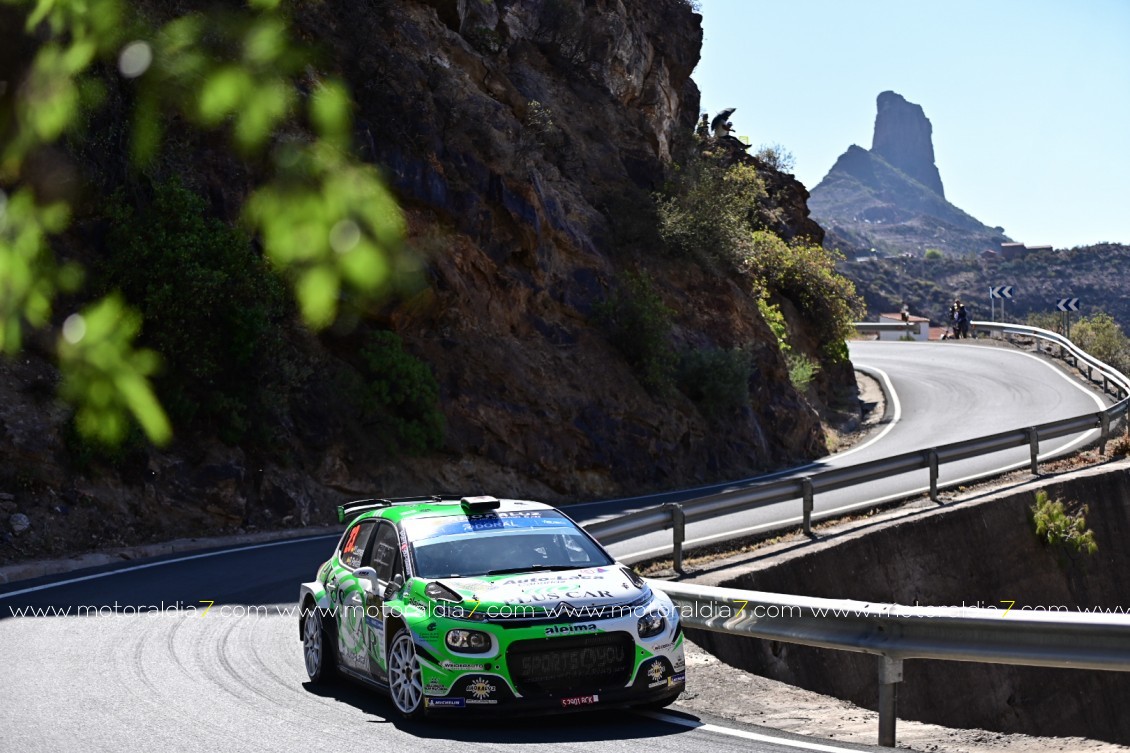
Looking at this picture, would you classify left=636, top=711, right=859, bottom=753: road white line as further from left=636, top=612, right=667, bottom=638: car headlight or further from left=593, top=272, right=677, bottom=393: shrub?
left=593, top=272, right=677, bottom=393: shrub

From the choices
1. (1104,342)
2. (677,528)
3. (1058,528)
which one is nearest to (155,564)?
(677,528)

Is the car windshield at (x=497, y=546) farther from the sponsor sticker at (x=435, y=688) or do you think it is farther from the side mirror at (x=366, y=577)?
the sponsor sticker at (x=435, y=688)

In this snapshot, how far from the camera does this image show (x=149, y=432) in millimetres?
19312

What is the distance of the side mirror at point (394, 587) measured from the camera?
8.07 metres

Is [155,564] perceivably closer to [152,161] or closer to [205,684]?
[205,684]

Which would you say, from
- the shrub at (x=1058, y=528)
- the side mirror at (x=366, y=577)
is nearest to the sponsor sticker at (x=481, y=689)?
the side mirror at (x=366, y=577)

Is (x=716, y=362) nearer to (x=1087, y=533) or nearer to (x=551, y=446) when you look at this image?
(x=551, y=446)

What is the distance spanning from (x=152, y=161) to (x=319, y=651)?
14.9 m

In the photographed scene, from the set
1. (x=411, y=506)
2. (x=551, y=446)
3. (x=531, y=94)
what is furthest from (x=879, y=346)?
(x=411, y=506)

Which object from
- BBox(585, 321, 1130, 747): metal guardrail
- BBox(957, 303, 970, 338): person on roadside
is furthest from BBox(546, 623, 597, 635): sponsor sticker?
BBox(957, 303, 970, 338): person on roadside

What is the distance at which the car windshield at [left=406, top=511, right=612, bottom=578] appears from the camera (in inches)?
323

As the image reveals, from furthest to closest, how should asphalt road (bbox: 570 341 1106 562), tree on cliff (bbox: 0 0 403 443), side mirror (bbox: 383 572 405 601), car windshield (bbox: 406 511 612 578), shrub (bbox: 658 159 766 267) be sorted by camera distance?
1. shrub (bbox: 658 159 766 267)
2. tree on cliff (bbox: 0 0 403 443)
3. asphalt road (bbox: 570 341 1106 562)
4. car windshield (bbox: 406 511 612 578)
5. side mirror (bbox: 383 572 405 601)

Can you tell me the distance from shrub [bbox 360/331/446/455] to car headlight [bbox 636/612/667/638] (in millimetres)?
15650

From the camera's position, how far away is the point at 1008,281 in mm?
159250
